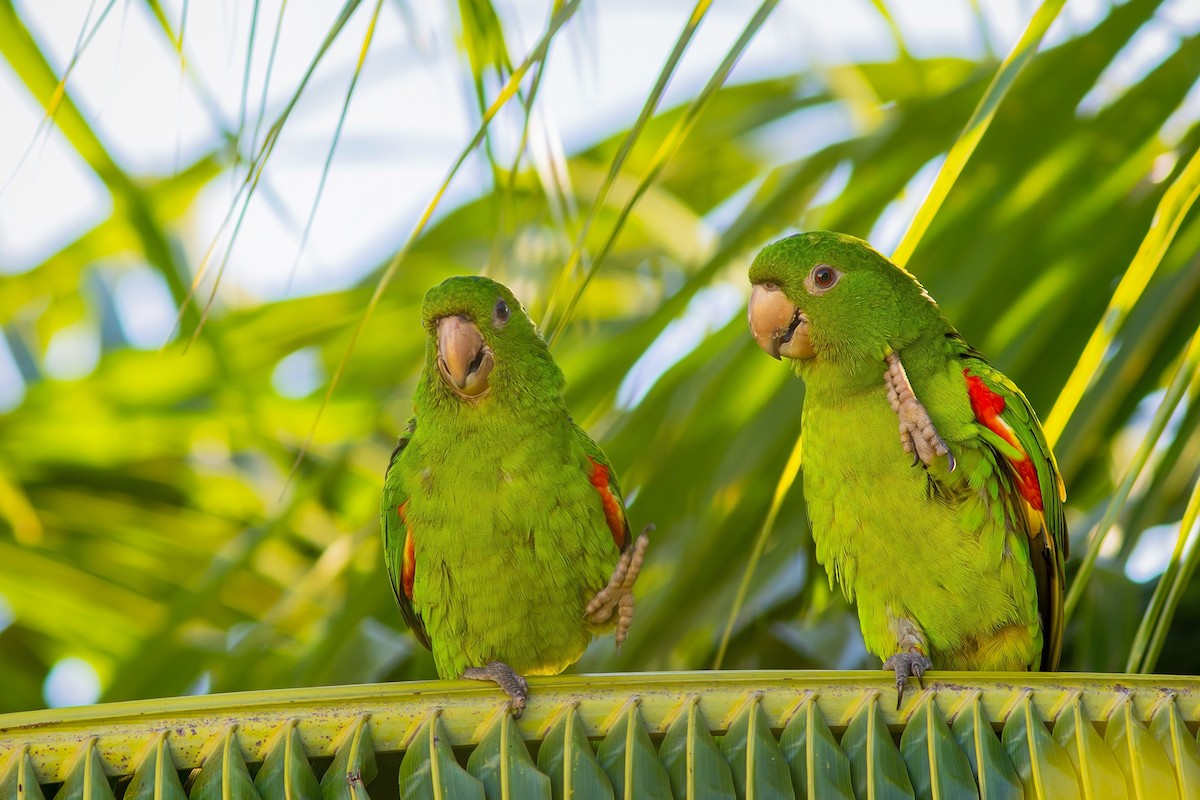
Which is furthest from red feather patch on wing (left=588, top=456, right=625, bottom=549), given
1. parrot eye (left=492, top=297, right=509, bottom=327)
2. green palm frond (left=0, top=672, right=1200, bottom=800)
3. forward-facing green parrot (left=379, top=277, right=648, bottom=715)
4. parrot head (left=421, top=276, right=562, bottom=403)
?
green palm frond (left=0, top=672, right=1200, bottom=800)

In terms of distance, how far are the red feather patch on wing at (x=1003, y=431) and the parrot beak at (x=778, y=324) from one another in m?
0.31

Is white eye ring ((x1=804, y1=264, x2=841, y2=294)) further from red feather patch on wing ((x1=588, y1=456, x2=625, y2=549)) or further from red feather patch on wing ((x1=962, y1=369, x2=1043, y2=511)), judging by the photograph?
red feather patch on wing ((x1=588, y1=456, x2=625, y2=549))

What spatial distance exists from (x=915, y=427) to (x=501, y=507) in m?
0.76

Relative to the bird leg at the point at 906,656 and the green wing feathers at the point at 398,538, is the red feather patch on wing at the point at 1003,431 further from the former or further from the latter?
the green wing feathers at the point at 398,538

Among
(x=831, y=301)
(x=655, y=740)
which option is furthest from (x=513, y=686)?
(x=831, y=301)

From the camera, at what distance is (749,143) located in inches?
151

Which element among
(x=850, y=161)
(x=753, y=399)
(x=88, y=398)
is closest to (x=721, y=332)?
(x=753, y=399)

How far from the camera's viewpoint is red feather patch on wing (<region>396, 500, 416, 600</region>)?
225 cm

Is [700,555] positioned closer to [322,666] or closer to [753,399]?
[753,399]

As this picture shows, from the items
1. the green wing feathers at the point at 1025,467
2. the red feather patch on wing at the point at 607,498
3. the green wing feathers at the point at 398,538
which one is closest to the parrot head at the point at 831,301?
the green wing feathers at the point at 1025,467

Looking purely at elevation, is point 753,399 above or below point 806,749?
above

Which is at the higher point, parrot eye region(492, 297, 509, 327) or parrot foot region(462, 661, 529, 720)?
parrot eye region(492, 297, 509, 327)

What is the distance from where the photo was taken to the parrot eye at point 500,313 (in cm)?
221

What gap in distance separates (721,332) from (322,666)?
1.03 metres
